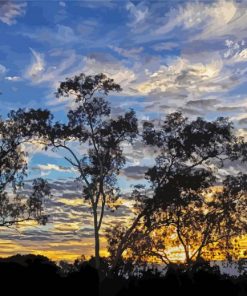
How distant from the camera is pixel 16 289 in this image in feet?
50.3

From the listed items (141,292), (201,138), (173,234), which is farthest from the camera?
(173,234)

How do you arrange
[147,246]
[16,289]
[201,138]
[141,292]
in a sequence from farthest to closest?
[147,246]
[201,138]
[141,292]
[16,289]

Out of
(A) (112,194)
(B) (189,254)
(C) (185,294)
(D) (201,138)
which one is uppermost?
(D) (201,138)

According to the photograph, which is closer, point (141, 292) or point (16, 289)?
point (16, 289)

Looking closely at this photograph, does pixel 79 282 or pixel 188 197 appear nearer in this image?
pixel 79 282

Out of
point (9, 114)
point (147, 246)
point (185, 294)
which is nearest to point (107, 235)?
→ point (147, 246)

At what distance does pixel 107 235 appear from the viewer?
48.0 m

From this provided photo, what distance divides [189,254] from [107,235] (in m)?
9.63

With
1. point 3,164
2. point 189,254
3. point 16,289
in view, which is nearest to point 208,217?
point 189,254

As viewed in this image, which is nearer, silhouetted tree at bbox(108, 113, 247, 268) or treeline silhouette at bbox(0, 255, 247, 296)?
treeline silhouette at bbox(0, 255, 247, 296)

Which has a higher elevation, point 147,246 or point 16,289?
point 147,246

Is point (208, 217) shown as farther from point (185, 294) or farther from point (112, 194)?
point (185, 294)

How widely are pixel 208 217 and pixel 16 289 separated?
33.2 m

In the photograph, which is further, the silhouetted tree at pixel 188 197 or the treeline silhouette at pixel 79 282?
the silhouetted tree at pixel 188 197
